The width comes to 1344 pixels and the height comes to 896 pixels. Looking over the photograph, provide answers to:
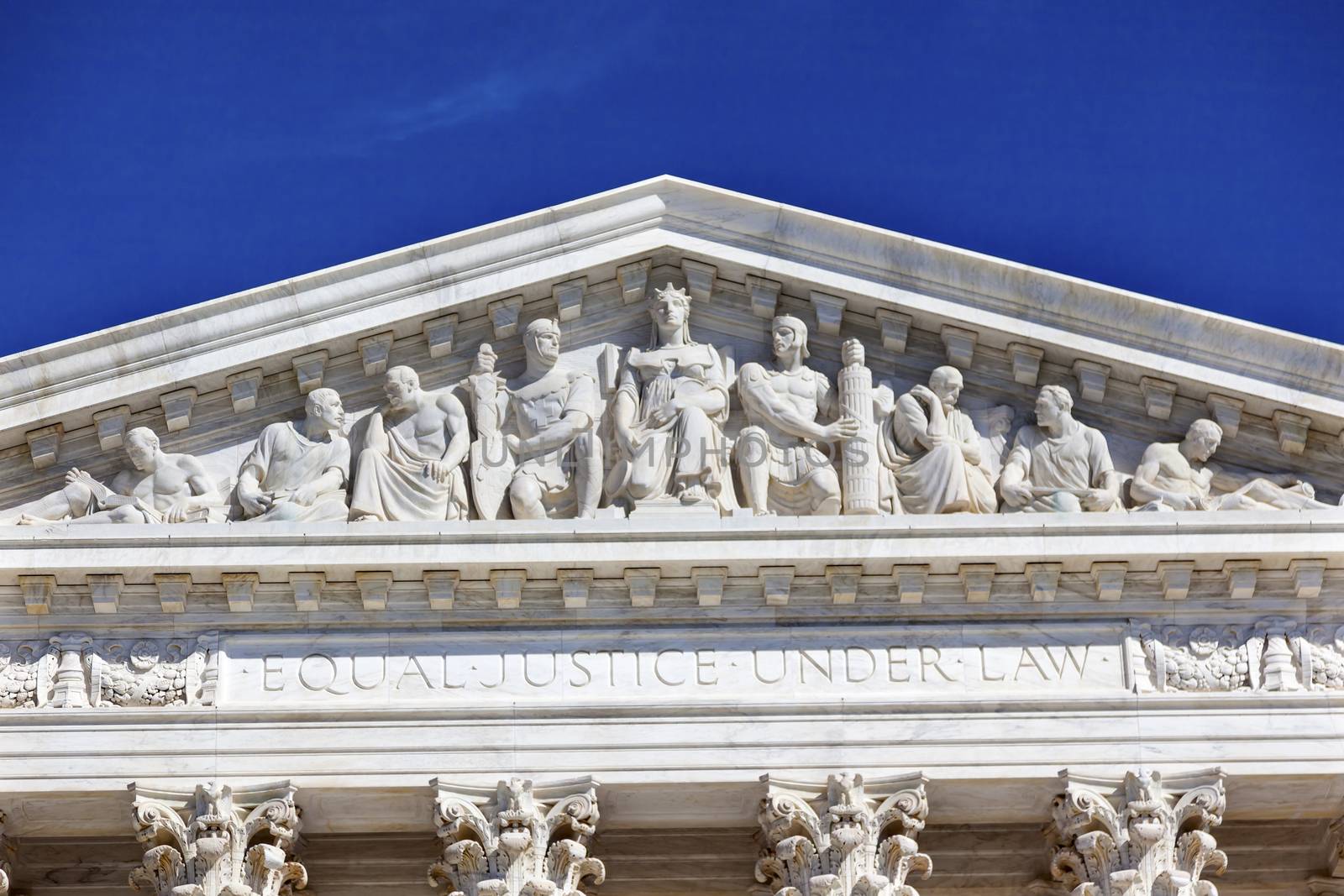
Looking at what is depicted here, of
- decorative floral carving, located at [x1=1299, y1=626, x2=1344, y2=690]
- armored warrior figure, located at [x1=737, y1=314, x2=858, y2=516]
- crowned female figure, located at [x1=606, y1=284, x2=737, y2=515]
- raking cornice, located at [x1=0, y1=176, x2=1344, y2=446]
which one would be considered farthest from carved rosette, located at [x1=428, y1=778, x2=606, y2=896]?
→ decorative floral carving, located at [x1=1299, y1=626, x2=1344, y2=690]

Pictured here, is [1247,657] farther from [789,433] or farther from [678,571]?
[678,571]

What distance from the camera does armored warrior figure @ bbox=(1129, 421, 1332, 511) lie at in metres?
29.1

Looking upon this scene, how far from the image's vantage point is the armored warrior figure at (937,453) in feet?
95.4

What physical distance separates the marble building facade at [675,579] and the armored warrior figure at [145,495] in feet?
0.13

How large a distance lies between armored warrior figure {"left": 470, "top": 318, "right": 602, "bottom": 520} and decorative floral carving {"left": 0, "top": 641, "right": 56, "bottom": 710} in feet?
13.2

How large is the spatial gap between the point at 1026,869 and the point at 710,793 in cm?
341

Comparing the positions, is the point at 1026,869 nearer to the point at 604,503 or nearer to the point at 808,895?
the point at 808,895

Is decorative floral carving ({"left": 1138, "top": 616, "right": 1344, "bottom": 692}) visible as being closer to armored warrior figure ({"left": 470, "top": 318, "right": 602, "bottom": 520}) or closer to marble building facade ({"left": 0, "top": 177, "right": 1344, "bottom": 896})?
marble building facade ({"left": 0, "top": 177, "right": 1344, "bottom": 896})

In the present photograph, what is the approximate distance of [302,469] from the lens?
29281 millimetres

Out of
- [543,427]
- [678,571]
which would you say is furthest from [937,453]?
[543,427]

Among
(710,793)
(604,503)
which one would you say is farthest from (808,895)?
(604,503)

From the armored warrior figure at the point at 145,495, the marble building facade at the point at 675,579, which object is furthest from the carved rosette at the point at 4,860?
the armored warrior figure at the point at 145,495

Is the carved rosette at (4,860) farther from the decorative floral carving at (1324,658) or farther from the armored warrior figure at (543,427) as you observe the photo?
the decorative floral carving at (1324,658)

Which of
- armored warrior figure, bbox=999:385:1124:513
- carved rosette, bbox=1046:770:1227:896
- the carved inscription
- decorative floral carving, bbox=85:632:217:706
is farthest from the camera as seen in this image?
armored warrior figure, bbox=999:385:1124:513
